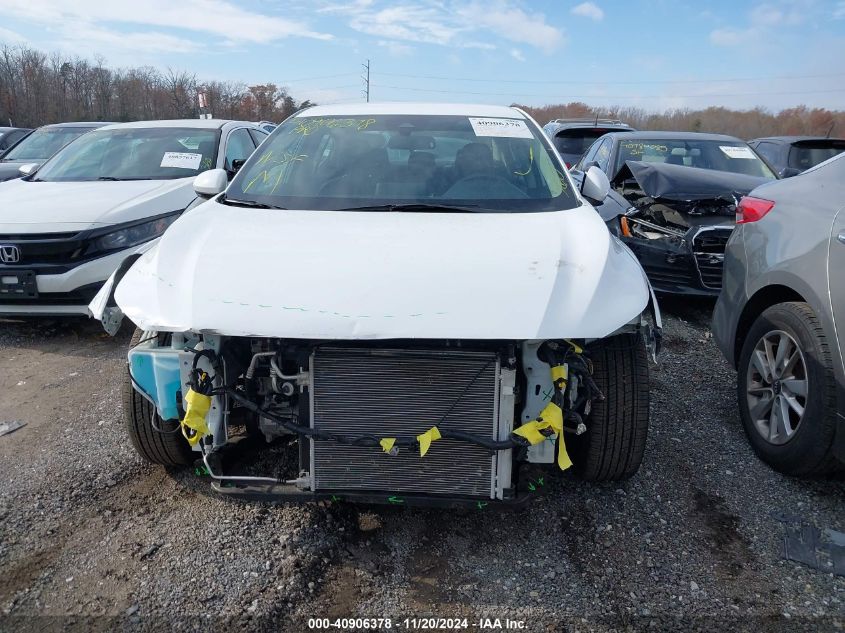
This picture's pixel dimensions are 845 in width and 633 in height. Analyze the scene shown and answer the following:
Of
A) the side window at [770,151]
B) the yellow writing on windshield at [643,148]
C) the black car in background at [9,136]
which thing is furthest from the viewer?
the black car in background at [9,136]

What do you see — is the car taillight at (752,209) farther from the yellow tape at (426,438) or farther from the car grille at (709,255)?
the yellow tape at (426,438)

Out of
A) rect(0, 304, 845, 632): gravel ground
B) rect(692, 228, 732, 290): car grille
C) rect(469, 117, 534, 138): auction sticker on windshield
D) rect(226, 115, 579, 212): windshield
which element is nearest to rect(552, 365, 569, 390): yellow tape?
rect(0, 304, 845, 632): gravel ground

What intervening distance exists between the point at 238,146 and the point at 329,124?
3.47 meters

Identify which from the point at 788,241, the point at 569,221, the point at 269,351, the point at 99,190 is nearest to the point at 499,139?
the point at 569,221

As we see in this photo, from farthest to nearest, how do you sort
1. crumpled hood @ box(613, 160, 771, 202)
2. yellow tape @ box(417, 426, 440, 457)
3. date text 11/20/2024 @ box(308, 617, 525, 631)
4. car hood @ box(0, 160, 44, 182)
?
1. car hood @ box(0, 160, 44, 182)
2. crumpled hood @ box(613, 160, 771, 202)
3. yellow tape @ box(417, 426, 440, 457)
4. date text 11/20/2024 @ box(308, 617, 525, 631)

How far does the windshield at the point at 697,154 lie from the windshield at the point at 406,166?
12.6 feet

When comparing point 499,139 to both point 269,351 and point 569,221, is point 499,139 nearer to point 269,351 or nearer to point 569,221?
point 569,221

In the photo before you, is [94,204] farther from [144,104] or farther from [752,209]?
[144,104]

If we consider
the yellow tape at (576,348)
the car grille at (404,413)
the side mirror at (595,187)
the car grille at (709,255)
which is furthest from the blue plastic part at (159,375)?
the car grille at (709,255)

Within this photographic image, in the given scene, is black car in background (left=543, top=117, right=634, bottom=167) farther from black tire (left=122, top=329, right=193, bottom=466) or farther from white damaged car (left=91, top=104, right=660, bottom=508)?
black tire (left=122, top=329, right=193, bottom=466)

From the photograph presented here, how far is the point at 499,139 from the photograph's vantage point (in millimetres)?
3508

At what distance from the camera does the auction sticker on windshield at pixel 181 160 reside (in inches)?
239

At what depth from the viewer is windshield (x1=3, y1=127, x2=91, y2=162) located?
370 inches

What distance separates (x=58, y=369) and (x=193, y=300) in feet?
9.34
